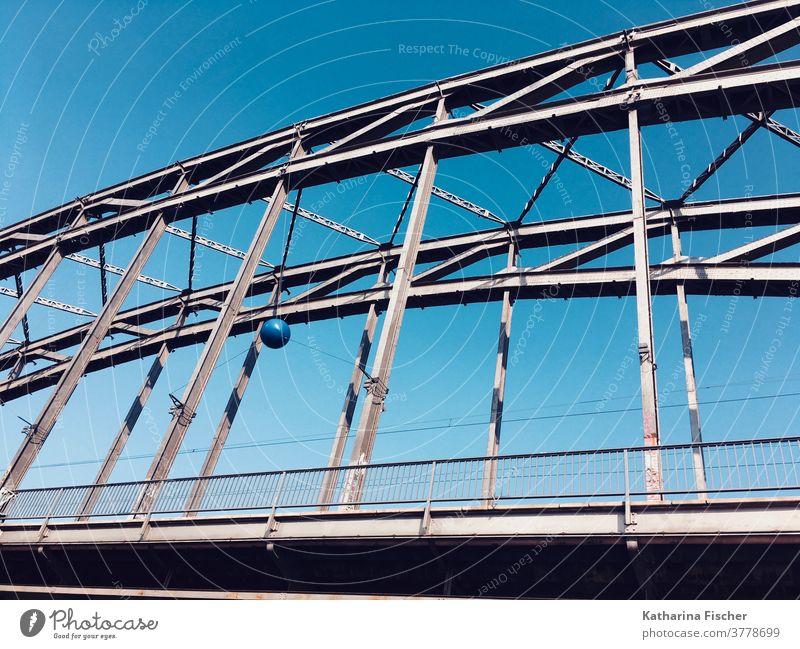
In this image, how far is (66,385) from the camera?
2045 cm

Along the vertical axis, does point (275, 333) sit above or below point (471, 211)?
below

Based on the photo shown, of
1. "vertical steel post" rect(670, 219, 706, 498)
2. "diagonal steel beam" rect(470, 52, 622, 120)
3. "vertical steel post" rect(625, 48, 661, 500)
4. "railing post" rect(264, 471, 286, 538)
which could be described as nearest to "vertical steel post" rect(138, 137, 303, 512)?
"railing post" rect(264, 471, 286, 538)

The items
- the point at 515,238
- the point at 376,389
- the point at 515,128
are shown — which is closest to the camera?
the point at 376,389

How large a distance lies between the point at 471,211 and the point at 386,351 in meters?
8.51

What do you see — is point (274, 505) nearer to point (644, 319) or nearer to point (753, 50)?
point (644, 319)

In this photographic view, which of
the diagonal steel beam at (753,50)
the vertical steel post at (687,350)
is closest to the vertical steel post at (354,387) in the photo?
the vertical steel post at (687,350)

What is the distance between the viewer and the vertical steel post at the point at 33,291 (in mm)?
25969

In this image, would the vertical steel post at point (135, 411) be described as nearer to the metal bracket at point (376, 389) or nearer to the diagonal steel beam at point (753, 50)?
the metal bracket at point (376, 389)

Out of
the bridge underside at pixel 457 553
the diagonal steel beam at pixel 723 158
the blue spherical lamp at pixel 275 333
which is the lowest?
the bridge underside at pixel 457 553

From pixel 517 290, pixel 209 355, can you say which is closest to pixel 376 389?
pixel 209 355

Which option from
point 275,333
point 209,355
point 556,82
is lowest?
point 209,355

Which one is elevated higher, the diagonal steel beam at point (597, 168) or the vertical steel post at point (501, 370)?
the diagonal steel beam at point (597, 168)

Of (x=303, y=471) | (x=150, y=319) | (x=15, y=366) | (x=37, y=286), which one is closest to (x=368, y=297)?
(x=303, y=471)

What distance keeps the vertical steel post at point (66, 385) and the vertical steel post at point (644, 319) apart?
1672 centimetres
